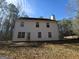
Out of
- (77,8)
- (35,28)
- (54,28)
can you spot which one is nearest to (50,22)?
(54,28)

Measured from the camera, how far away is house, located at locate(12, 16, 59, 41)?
26.1m

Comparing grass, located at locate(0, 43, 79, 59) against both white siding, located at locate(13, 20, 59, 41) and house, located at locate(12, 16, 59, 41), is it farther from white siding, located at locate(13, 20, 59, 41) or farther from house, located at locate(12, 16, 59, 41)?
white siding, located at locate(13, 20, 59, 41)

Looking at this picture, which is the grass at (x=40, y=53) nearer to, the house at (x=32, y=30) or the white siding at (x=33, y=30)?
the house at (x=32, y=30)

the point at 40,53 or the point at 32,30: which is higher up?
the point at 32,30

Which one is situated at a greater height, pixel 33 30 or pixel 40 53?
pixel 33 30

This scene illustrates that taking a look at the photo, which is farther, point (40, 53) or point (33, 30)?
point (33, 30)

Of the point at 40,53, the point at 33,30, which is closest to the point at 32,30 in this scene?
the point at 33,30

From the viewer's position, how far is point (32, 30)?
2647 centimetres

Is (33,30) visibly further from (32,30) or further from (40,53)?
(40,53)

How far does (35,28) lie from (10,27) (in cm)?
1981

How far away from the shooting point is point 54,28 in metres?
27.9

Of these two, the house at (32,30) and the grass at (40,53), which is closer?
the grass at (40,53)

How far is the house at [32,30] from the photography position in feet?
85.6

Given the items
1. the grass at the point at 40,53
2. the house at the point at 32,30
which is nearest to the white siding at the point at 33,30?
the house at the point at 32,30
